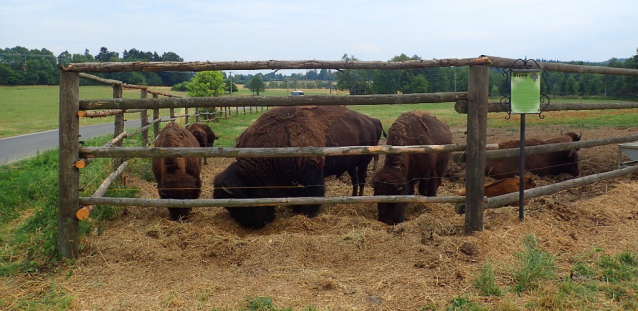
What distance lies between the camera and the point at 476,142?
16.2 ft

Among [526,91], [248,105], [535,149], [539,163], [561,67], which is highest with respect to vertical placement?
[561,67]

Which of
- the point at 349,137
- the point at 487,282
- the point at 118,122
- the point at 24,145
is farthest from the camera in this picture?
the point at 24,145

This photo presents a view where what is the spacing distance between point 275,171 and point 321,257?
8.45ft

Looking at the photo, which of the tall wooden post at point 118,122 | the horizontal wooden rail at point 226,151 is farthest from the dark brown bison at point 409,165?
the tall wooden post at point 118,122

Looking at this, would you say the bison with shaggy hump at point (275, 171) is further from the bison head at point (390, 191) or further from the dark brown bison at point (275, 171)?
the bison head at point (390, 191)

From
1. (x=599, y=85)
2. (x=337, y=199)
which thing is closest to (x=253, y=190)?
(x=337, y=199)

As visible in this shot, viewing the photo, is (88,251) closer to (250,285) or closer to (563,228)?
(250,285)

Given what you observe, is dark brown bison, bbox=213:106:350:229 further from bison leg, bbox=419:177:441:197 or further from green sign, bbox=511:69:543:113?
green sign, bbox=511:69:543:113

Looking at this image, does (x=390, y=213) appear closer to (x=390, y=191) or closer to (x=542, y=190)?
(x=390, y=191)

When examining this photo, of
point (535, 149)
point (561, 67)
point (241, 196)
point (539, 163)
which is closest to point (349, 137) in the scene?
point (241, 196)

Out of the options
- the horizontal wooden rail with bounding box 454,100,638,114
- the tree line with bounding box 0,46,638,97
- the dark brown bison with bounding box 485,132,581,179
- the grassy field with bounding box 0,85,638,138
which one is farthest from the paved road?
the horizontal wooden rail with bounding box 454,100,638,114

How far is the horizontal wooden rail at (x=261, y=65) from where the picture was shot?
15.2 feet

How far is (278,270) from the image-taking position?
439cm

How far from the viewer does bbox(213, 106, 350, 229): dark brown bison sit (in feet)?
21.0
